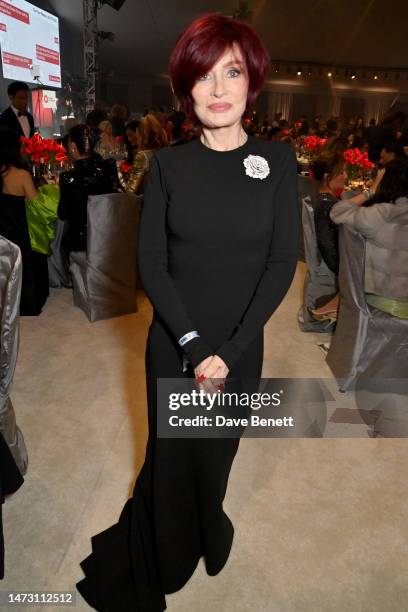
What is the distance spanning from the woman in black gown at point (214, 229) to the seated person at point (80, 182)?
2.33 m

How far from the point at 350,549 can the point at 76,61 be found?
13.3 meters

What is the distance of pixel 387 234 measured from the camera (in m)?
2.24

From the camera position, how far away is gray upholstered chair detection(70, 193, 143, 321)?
3018mm

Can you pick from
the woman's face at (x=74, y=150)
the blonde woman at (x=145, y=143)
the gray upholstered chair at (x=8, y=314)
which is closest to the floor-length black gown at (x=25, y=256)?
the woman's face at (x=74, y=150)

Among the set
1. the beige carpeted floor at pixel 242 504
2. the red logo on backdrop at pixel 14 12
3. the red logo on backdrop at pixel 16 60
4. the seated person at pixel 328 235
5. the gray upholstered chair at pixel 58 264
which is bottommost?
the beige carpeted floor at pixel 242 504

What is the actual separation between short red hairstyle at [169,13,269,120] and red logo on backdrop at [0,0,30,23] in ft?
20.9

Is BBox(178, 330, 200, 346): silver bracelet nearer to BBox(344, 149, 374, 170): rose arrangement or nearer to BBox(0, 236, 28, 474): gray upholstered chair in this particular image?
BBox(0, 236, 28, 474): gray upholstered chair

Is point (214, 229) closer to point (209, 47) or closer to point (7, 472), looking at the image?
point (209, 47)

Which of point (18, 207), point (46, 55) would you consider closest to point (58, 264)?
point (18, 207)

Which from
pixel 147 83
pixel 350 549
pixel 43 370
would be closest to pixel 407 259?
pixel 350 549

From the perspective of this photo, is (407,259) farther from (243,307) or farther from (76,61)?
(76,61)

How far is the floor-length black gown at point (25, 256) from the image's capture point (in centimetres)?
308

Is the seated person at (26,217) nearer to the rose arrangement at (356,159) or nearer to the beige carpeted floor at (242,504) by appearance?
the beige carpeted floor at (242,504)

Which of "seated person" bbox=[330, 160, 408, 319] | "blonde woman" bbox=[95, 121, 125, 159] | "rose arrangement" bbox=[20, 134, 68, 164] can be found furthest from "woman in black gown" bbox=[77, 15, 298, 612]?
"blonde woman" bbox=[95, 121, 125, 159]
